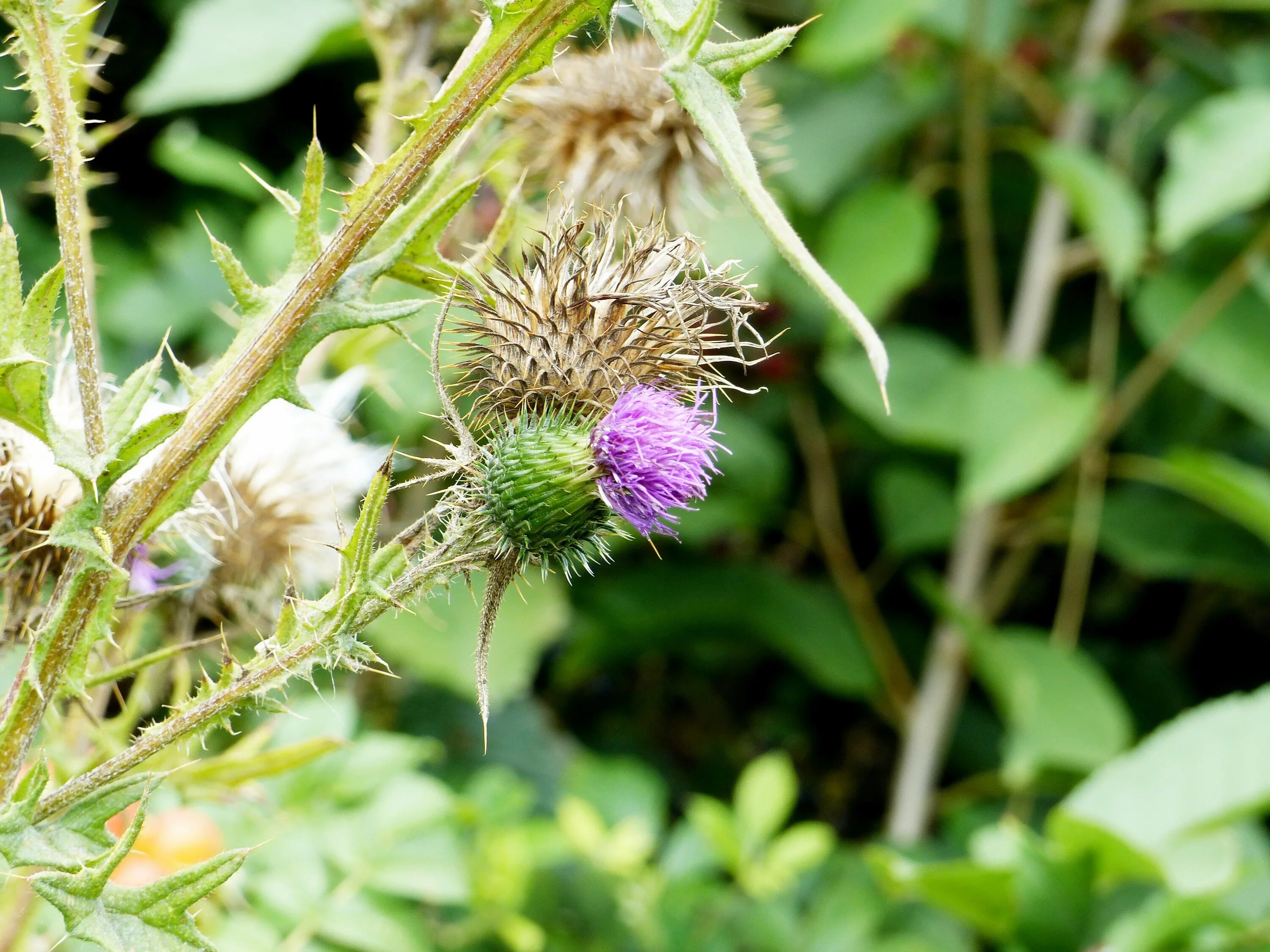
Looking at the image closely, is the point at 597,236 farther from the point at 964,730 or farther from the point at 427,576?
the point at 964,730

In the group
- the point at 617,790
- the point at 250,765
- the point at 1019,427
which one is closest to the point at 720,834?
the point at 617,790

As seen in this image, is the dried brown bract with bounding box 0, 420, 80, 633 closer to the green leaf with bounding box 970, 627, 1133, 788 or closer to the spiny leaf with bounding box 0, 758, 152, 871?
the spiny leaf with bounding box 0, 758, 152, 871

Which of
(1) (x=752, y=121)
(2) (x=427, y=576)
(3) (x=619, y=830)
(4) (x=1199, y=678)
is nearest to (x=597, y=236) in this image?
(2) (x=427, y=576)

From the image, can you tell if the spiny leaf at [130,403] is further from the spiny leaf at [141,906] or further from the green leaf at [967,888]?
the green leaf at [967,888]

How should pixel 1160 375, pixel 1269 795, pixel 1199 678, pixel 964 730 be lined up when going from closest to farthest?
1. pixel 1269 795
2. pixel 1160 375
3. pixel 964 730
4. pixel 1199 678

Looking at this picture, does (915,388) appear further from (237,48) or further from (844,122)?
(237,48)
